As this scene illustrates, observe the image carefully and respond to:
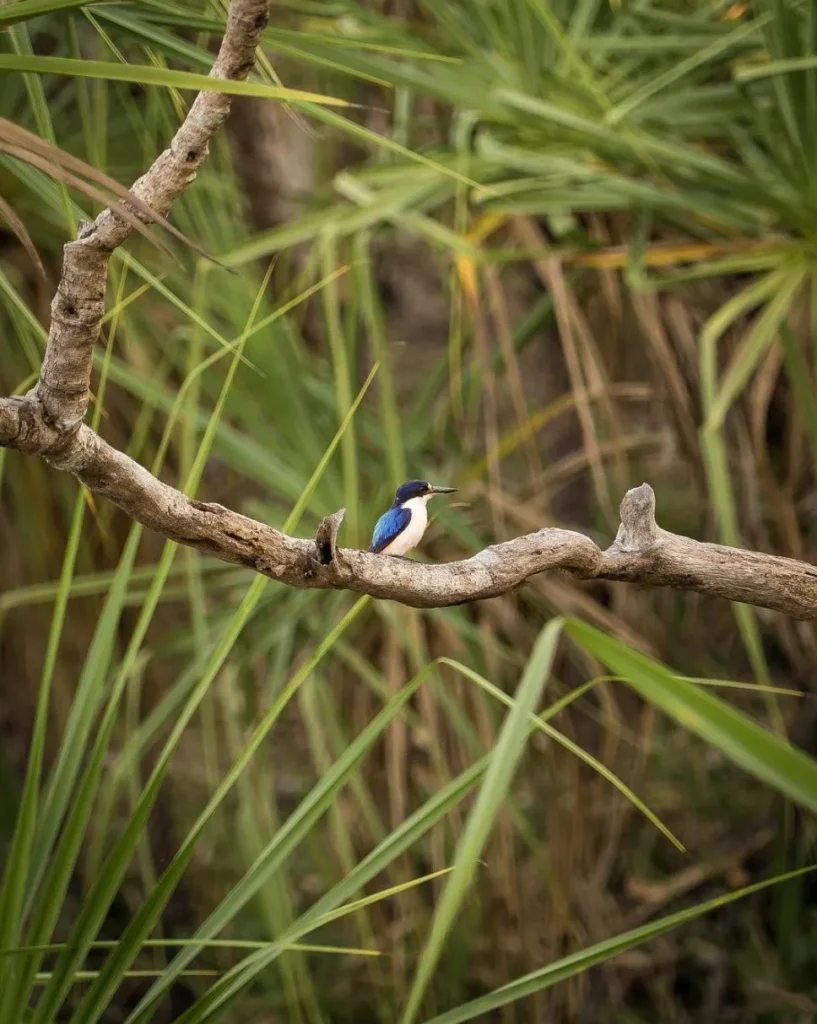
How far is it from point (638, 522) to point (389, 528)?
27cm

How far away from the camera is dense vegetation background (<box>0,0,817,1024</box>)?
4.48ft

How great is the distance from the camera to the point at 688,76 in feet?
5.50

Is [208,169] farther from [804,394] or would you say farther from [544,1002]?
[544,1002]

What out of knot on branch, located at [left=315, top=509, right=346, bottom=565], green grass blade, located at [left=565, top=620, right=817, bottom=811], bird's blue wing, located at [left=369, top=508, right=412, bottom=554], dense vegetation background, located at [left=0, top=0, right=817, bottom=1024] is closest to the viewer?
green grass blade, located at [left=565, top=620, right=817, bottom=811]

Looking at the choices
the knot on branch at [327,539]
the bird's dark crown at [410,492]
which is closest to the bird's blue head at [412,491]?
the bird's dark crown at [410,492]

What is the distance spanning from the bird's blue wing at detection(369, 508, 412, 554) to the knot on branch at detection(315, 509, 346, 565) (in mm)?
334

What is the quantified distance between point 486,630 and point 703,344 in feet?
1.87

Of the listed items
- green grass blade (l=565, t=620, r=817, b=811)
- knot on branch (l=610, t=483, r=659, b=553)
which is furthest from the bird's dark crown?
green grass blade (l=565, t=620, r=817, b=811)

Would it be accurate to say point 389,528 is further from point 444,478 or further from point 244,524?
point 444,478

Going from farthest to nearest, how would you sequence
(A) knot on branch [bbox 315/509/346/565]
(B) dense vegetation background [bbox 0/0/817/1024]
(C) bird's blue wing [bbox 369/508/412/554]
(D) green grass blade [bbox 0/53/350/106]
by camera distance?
(B) dense vegetation background [bbox 0/0/817/1024], (C) bird's blue wing [bbox 369/508/412/554], (A) knot on branch [bbox 315/509/346/565], (D) green grass blade [bbox 0/53/350/106]

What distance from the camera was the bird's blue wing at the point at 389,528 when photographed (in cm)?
110

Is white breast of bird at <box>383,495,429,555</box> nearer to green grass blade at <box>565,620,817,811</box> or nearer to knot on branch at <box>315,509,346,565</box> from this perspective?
knot on branch at <box>315,509,346,565</box>

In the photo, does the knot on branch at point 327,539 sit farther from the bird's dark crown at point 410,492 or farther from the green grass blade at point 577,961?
the bird's dark crown at point 410,492

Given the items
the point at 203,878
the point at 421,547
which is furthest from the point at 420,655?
the point at 203,878
